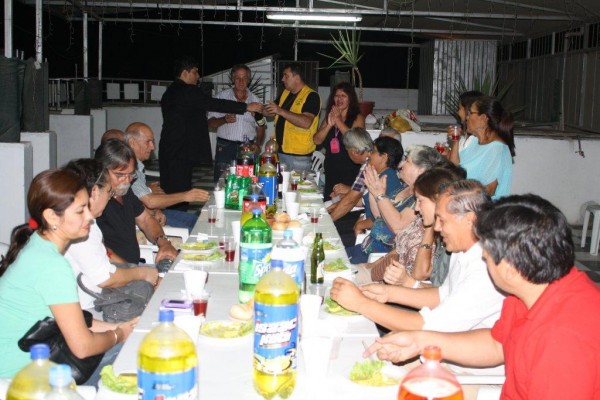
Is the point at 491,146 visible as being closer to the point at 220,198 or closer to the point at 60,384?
the point at 220,198

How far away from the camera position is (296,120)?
6.75 metres

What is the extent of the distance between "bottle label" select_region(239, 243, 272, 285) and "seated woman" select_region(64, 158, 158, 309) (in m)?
0.89

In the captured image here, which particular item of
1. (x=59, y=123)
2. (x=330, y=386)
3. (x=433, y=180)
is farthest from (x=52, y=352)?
(x=59, y=123)

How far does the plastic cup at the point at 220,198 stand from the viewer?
15.5 feet

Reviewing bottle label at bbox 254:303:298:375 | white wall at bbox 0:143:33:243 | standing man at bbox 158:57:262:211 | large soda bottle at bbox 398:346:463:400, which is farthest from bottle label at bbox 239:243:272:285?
standing man at bbox 158:57:262:211

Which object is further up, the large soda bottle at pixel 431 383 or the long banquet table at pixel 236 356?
the large soda bottle at pixel 431 383

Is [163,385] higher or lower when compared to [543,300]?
lower

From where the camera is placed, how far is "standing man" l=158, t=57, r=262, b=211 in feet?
21.2

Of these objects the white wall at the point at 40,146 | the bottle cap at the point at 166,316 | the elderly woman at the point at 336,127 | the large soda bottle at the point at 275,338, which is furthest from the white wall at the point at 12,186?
the bottle cap at the point at 166,316

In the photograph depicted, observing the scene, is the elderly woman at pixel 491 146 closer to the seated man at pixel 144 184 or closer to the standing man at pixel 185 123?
the seated man at pixel 144 184

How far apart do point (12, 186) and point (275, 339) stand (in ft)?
14.1

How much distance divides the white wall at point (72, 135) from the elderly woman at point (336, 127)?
14.6 feet

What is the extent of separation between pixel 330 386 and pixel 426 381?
56cm

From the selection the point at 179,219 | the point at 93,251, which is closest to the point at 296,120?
the point at 179,219
